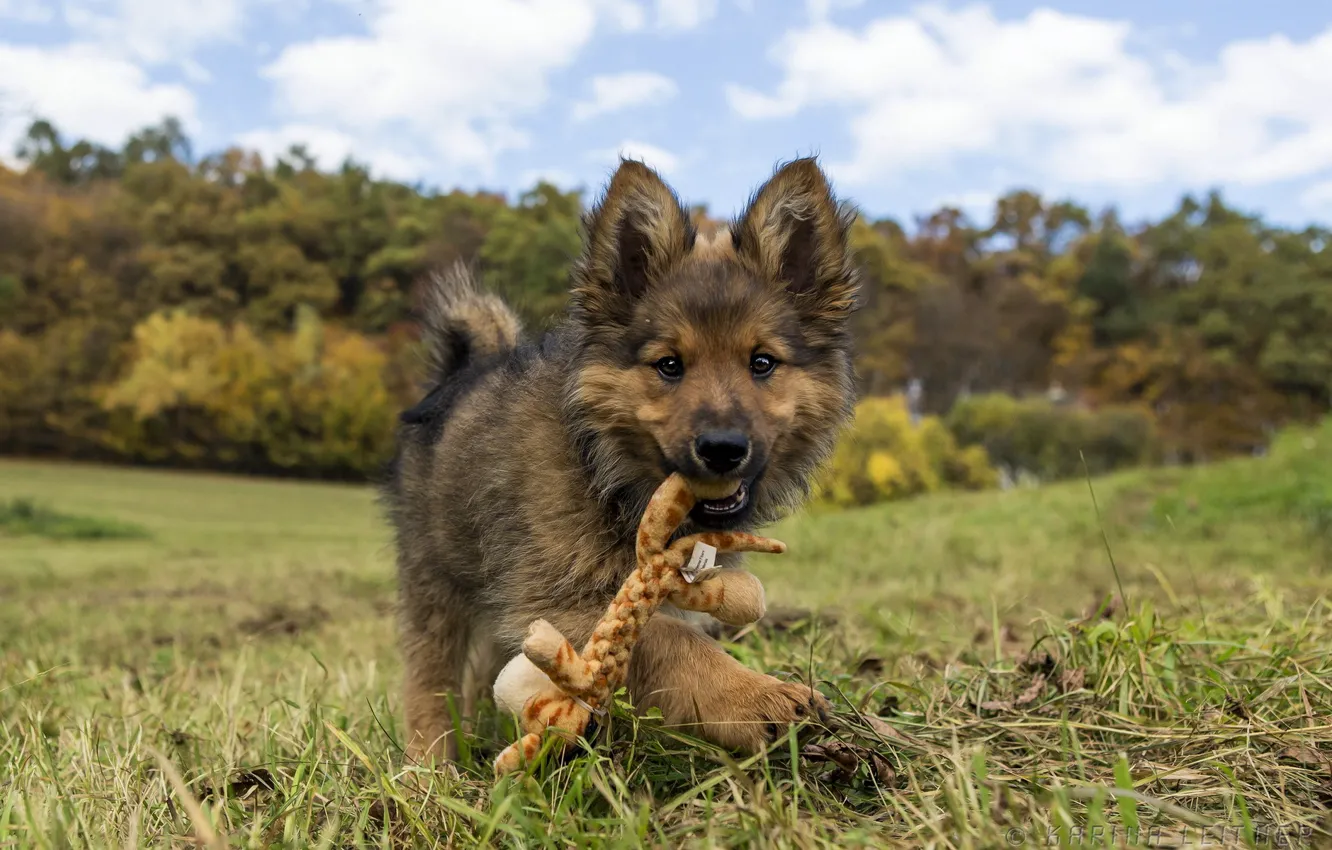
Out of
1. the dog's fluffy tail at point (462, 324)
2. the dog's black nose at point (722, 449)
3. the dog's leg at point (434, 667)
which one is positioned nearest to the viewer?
the dog's black nose at point (722, 449)

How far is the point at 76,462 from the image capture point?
3362 centimetres

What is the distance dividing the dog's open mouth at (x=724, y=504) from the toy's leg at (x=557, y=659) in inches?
23.4

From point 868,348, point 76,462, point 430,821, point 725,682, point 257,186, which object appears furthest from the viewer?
point 257,186

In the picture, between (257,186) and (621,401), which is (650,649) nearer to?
(621,401)

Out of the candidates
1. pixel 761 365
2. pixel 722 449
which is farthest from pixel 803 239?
pixel 722 449

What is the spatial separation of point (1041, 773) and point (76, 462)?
3876 centimetres

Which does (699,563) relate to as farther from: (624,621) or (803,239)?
(803,239)

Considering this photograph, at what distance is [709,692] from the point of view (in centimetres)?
234

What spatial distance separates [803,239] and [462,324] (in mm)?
1930

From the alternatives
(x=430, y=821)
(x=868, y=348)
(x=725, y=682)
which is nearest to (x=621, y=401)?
(x=725, y=682)

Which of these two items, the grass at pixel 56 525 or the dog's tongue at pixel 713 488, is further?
the grass at pixel 56 525

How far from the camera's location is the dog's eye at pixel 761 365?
2807mm

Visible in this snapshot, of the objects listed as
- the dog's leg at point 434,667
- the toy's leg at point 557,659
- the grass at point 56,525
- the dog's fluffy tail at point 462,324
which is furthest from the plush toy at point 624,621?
the grass at point 56,525

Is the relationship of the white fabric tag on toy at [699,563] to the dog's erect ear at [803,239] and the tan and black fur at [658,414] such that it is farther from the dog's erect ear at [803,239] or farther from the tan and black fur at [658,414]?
the dog's erect ear at [803,239]
